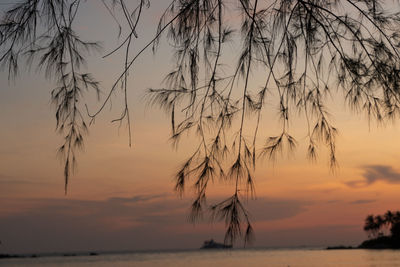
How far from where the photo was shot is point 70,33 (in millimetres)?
2438

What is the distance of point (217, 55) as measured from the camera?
2.53 metres

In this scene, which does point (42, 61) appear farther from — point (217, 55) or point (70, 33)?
point (217, 55)

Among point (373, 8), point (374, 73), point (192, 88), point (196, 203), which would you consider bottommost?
point (196, 203)

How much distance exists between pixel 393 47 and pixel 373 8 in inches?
8.6

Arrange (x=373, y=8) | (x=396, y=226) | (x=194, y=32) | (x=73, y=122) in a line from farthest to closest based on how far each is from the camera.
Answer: (x=396, y=226) < (x=373, y=8) < (x=194, y=32) < (x=73, y=122)

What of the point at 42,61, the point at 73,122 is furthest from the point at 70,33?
the point at 73,122

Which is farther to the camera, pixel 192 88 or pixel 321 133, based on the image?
pixel 321 133

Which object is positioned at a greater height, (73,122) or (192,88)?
(192,88)

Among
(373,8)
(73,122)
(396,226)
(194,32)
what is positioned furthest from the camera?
(396,226)

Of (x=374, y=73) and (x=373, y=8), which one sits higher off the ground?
(x=373, y=8)

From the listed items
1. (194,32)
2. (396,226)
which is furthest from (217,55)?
(396,226)

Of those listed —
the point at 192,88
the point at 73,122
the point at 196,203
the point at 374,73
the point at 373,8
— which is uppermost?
the point at 373,8

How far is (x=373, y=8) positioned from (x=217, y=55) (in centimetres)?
78

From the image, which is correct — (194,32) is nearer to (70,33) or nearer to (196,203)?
(70,33)
